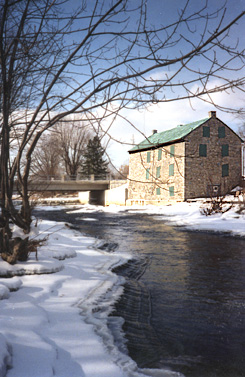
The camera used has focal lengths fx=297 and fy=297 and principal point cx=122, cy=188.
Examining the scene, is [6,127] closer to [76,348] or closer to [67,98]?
[67,98]

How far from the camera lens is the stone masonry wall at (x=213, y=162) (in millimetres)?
25438

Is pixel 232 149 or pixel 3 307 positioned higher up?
pixel 232 149

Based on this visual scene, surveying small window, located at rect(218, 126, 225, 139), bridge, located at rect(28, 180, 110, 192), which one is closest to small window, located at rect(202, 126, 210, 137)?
small window, located at rect(218, 126, 225, 139)

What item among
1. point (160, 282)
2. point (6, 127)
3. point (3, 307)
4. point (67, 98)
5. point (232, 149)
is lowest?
point (160, 282)

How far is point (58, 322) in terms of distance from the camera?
10.0ft

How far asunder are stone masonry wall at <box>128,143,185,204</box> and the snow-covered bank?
1918 cm

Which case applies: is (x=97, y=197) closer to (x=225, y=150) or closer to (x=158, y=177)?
(x=158, y=177)

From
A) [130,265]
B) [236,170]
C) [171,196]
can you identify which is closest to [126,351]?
[130,265]

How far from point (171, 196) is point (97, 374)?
24.5 meters

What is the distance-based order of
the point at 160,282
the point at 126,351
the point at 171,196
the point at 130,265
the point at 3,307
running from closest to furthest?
the point at 126,351, the point at 3,307, the point at 160,282, the point at 130,265, the point at 171,196

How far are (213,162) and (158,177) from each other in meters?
5.11

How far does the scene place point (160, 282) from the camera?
5.23 metres

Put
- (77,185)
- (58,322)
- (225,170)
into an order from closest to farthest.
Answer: (58,322), (225,170), (77,185)

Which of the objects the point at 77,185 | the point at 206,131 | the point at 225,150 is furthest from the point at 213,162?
the point at 77,185
